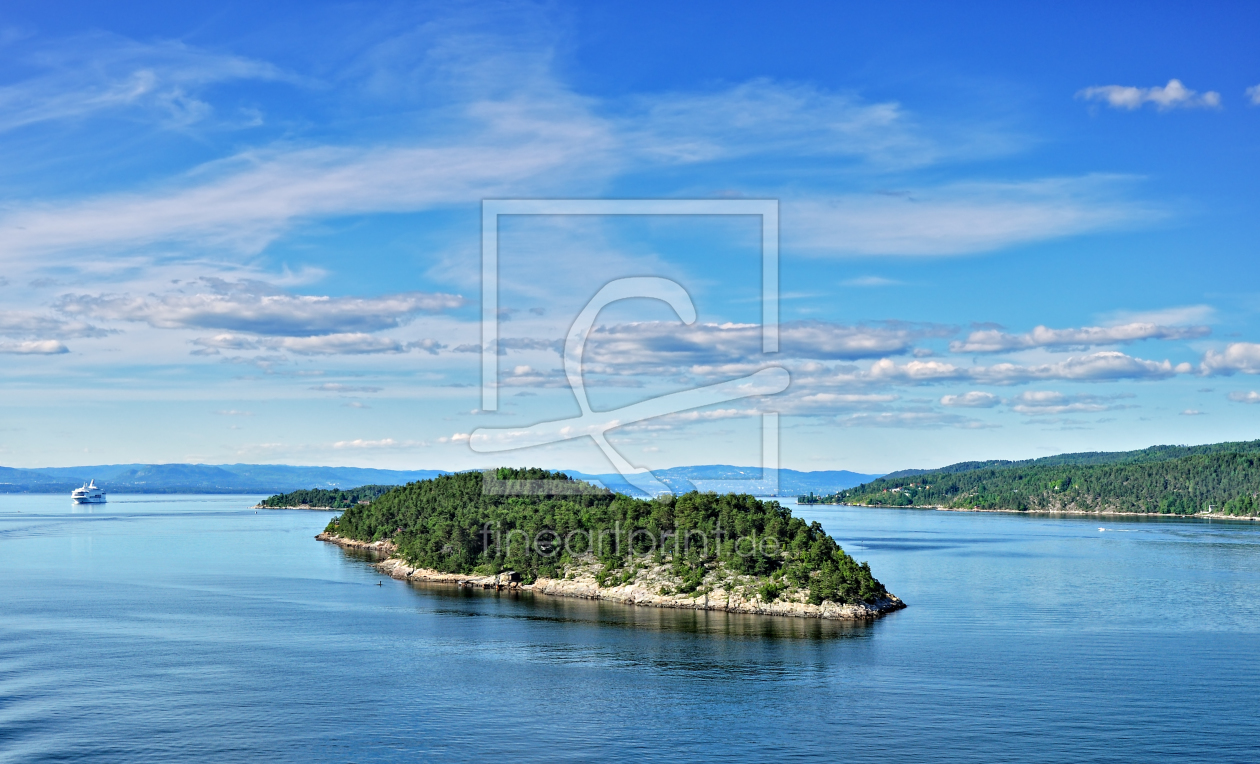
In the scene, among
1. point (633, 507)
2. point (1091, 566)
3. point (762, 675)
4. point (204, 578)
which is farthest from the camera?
point (1091, 566)

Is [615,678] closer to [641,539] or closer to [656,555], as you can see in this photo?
[656,555]

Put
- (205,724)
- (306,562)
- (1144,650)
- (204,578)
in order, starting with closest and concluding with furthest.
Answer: (205,724) < (1144,650) < (204,578) < (306,562)

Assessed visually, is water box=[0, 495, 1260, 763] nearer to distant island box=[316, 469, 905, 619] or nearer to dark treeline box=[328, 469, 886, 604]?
distant island box=[316, 469, 905, 619]

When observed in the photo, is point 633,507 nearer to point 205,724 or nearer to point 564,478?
point 564,478

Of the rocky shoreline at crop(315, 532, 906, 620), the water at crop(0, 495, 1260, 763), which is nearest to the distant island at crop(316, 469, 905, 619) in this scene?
the rocky shoreline at crop(315, 532, 906, 620)

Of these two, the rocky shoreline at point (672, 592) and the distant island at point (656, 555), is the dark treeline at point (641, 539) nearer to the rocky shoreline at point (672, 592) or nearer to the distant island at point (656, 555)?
the distant island at point (656, 555)

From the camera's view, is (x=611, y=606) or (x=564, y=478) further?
(x=564, y=478)

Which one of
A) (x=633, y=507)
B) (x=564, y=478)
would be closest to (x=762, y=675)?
(x=633, y=507)
